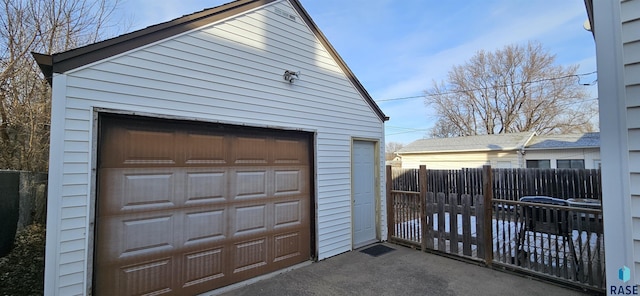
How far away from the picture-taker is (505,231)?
4492 millimetres

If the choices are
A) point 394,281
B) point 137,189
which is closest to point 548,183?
point 394,281

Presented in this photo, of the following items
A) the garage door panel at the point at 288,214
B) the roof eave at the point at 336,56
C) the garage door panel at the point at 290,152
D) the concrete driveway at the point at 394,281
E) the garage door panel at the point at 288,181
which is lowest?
the concrete driveway at the point at 394,281

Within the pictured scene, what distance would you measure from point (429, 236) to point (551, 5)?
8.36 m

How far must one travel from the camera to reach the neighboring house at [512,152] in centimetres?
1226

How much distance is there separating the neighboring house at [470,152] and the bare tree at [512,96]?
7187 millimetres

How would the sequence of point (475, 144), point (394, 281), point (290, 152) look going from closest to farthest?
point (394, 281)
point (290, 152)
point (475, 144)

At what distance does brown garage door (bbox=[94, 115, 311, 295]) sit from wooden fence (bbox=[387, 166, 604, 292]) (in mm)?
2335

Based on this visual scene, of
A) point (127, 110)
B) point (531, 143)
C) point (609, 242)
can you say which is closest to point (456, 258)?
point (609, 242)

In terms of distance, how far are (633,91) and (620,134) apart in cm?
25

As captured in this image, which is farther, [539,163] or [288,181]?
[539,163]

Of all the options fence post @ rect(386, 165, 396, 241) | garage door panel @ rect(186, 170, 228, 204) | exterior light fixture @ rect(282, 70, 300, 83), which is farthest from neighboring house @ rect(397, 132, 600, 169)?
garage door panel @ rect(186, 170, 228, 204)

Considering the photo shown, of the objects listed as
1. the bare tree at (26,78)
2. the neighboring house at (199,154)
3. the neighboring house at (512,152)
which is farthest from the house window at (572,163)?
the bare tree at (26,78)

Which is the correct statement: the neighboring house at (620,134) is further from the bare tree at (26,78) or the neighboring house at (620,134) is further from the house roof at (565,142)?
the house roof at (565,142)

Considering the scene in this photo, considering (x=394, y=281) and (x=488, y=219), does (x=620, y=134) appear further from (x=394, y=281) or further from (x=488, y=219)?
(x=488, y=219)
